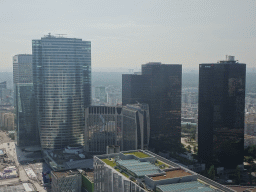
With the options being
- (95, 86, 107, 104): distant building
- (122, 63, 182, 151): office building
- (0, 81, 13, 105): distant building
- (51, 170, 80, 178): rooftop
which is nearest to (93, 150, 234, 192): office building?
(51, 170, 80, 178): rooftop

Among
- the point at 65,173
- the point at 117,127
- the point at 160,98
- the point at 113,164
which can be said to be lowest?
the point at 65,173

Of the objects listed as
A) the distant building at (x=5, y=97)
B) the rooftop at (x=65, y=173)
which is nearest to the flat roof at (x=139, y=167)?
the rooftop at (x=65, y=173)

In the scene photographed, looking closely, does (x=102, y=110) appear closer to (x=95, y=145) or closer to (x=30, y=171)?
(x=95, y=145)

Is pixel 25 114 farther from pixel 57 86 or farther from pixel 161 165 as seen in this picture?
pixel 161 165

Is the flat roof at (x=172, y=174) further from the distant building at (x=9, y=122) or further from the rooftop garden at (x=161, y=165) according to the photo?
the distant building at (x=9, y=122)

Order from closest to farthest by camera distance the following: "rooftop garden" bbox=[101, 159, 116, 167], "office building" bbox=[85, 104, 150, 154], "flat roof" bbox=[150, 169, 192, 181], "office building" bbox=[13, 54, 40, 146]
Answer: "flat roof" bbox=[150, 169, 192, 181] < "rooftop garden" bbox=[101, 159, 116, 167] < "office building" bbox=[85, 104, 150, 154] < "office building" bbox=[13, 54, 40, 146]

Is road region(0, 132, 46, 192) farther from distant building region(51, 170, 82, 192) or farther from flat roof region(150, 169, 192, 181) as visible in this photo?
flat roof region(150, 169, 192, 181)

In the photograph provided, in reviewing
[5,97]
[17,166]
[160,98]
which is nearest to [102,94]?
[5,97]
